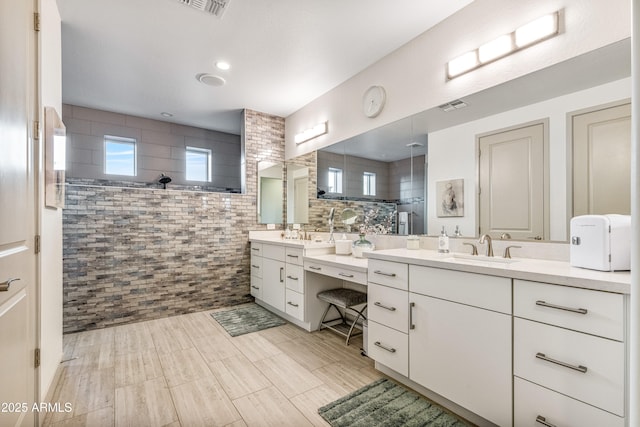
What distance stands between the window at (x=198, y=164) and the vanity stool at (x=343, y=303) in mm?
3238

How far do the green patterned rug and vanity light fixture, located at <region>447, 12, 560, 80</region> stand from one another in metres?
2.28

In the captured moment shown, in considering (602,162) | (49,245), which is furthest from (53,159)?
(602,162)

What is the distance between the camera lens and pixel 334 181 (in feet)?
11.2

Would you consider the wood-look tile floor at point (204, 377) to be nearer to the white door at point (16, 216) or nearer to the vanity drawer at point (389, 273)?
the white door at point (16, 216)

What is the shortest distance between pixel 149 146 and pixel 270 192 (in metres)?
2.09

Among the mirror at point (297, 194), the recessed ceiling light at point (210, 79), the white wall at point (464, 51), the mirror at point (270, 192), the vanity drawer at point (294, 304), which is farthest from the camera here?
the mirror at point (270, 192)

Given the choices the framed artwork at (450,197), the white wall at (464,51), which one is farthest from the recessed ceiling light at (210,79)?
the framed artwork at (450,197)

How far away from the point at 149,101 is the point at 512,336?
4.57 m

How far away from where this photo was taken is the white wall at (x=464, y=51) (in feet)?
5.04

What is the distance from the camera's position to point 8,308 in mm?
1163

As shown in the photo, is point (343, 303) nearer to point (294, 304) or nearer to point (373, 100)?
point (294, 304)

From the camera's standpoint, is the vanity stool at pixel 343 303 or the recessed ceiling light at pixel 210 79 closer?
the vanity stool at pixel 343 303

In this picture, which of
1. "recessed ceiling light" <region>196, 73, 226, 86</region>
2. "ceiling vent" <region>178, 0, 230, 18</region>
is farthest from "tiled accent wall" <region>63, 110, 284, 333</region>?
"ceiling vent" <region>178, 0, 230, 18</region>

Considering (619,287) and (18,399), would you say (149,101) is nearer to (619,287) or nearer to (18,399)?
(18,399)
